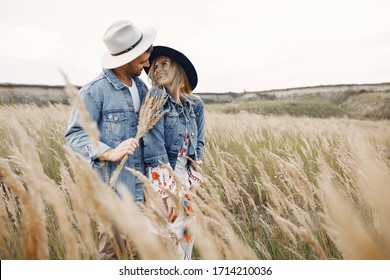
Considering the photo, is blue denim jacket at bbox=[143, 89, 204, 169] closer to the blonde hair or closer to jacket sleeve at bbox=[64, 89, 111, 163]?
the blonde hair

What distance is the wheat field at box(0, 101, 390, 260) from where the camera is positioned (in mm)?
758

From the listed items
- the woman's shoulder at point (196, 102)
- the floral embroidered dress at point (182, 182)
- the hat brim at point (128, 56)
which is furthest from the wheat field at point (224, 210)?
the hat brim at point (128, 56)

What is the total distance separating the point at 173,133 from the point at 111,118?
374 mm

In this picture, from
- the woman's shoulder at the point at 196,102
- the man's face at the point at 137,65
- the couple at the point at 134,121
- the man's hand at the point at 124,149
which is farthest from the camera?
the woman's shoulder at the point at 196,102

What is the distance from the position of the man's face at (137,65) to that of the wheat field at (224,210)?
0.53m

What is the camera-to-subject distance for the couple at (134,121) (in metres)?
1.51

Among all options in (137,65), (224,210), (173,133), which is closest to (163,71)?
(137,65)

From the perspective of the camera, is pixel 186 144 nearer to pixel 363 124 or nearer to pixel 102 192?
pixel 102 192

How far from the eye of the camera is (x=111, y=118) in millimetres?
1575

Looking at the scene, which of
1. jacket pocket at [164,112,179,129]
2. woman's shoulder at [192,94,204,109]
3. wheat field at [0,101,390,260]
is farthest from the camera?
woman's shoulder at [192,94,204,109]

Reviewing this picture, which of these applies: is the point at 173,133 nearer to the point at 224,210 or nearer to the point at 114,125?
the point at 114,125

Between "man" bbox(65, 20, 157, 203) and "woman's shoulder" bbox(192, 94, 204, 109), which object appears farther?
"woman's shoulder" bbox(192, 94, 204, 109)

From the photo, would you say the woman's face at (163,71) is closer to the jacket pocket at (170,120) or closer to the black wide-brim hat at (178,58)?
the black wide-brim hat at (178,58)

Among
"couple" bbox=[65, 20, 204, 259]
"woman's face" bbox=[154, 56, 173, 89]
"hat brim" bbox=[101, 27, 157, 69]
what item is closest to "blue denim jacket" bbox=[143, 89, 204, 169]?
"couple" bbox=[65, 20, 204, 259]
